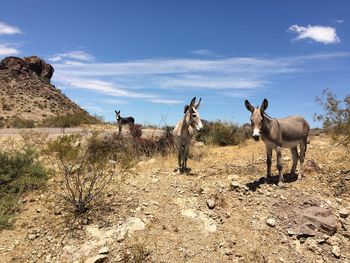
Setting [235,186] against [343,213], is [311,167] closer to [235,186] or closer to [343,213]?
[343,213]

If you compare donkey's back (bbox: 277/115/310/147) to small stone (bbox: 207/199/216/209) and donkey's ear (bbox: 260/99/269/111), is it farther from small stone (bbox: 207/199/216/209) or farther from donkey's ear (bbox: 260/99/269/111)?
small stone (bbox: 207/199/216/209)

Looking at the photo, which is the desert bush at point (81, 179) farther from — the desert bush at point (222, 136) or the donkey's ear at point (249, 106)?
the desert bush at point (222, 136)

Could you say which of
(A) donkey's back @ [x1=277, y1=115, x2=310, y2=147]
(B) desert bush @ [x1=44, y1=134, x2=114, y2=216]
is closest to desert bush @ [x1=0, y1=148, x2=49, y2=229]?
(B) desert bush @ [x1=44, y1=134, x2=114, y2=216]

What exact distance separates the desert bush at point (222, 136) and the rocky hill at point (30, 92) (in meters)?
37.0

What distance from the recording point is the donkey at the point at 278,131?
8.95 meters

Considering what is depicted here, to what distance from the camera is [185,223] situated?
A: 7.78 m

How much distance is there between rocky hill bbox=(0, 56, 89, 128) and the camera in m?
53.0

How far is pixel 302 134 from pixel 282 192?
2.04m

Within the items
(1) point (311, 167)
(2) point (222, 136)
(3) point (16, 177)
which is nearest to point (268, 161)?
(1) point (311, 167)

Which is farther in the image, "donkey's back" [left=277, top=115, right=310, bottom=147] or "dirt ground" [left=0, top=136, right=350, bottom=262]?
"donkey's back" [left=277, top=115, right=310, bottom=147]

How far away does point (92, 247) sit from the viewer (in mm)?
7152

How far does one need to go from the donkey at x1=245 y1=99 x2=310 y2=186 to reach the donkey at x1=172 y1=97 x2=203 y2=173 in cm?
185

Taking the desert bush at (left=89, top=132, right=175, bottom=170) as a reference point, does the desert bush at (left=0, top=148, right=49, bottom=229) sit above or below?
below

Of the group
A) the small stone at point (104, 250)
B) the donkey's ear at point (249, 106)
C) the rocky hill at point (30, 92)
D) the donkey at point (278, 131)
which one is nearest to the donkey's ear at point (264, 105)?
the donkey at point (278, 131)
